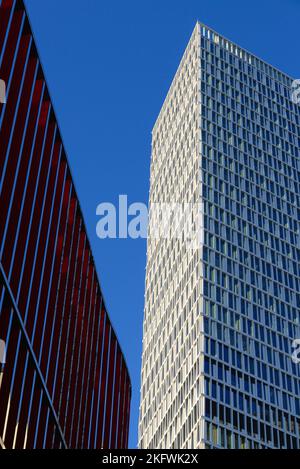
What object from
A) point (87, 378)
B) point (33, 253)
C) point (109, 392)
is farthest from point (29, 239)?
point (109, 392)

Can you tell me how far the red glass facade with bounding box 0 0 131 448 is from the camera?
4659 centimetres

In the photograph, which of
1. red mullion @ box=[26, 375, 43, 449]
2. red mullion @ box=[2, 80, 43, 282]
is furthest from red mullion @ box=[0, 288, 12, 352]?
red mullion @ box=[26, 375, 43, 449]

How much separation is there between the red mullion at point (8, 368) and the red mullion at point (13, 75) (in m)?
9.03

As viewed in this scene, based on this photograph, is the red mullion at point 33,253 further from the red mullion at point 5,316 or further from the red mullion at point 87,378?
the red mullion at point 87,378

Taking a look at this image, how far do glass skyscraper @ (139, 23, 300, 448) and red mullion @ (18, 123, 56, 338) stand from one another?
5601cm

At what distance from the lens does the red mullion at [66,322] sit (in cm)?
5731

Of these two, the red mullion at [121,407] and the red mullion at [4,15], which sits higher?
the red mullion at [4,15]

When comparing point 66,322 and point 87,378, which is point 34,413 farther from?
point 87,378

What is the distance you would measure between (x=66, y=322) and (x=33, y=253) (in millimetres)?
10347

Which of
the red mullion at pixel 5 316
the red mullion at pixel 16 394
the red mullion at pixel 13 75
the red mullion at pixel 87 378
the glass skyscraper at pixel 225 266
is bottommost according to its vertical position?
the red mullion at pixel 16 394

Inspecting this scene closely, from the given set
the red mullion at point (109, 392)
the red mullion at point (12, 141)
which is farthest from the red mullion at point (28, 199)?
the red mullion at point (109, 392)

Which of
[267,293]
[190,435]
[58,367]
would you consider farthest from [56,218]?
[267,293]

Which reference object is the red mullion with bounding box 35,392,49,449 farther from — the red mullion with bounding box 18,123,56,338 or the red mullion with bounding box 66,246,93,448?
the red mullion with bounding box 66,246,93,448

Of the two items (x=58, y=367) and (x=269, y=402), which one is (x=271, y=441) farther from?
(x=58, y=367)
